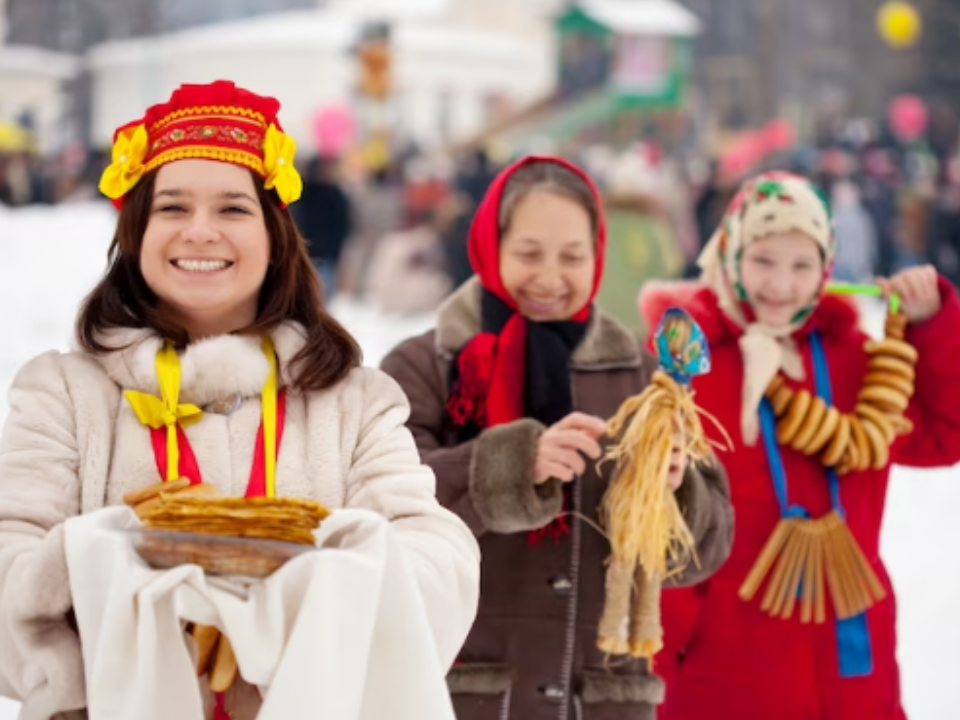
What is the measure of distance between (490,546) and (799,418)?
72 centimetres

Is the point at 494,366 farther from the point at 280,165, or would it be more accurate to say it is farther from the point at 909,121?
the point at 909,121

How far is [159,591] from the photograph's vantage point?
1696 mm

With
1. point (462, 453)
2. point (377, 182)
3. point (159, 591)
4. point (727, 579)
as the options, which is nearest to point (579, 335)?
point (462, 453)

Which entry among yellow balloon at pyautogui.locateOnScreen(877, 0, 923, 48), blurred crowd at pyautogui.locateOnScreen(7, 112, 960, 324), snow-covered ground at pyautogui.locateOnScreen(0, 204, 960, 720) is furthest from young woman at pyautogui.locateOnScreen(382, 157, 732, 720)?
yellow balloon at pyautogui.locateOnScreen(877, 0, 923, 48)

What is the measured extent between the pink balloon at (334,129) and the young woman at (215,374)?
1021 inches

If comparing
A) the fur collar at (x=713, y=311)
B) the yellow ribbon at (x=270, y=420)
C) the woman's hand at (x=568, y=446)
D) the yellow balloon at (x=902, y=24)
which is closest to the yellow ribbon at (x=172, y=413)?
the yellow ribbon at (x=270, y=420)

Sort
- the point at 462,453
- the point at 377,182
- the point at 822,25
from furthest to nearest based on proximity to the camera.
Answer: the point at 822,25 < the point at 377,182 < the point at 462,453

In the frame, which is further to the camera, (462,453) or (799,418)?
(799,418)

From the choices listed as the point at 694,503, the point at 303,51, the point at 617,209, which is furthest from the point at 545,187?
the point at 303,51

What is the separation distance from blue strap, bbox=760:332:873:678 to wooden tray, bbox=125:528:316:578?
5.23ft

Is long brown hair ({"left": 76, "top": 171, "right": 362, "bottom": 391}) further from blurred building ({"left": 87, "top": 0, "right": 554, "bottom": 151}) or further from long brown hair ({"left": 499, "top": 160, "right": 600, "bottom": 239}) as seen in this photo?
blurred building ({"left": 87, "top": 0, "right": 554, "bottom": 151})

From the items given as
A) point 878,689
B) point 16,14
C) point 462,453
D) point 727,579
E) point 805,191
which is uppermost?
point 16,14

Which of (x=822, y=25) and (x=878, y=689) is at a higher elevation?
(x=822, y=25)

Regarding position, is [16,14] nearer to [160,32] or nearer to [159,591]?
[160,32]
